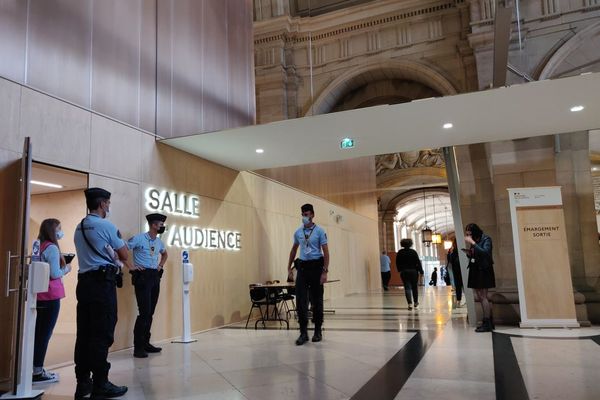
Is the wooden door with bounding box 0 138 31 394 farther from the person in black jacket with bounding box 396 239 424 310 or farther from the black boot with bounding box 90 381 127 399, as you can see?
the person in black jacket with bounding box 396 239 424 310

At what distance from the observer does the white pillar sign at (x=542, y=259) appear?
20.7 ft

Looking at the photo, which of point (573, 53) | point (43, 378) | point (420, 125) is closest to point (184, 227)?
point (43, 378)

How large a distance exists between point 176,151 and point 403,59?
1078 cm

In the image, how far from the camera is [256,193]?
9.07 meters

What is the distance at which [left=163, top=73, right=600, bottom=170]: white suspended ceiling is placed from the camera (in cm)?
527

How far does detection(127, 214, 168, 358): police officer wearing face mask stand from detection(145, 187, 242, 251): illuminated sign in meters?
0.74

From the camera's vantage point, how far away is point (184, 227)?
6.72 meters

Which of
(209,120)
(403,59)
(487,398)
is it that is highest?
(403,59)

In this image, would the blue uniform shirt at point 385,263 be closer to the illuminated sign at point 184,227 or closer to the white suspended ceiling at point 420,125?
the white suspended ceiling at point 420,125

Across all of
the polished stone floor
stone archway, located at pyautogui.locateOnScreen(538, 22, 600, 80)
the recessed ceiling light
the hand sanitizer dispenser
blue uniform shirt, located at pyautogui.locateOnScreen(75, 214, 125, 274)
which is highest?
stone archway, located at pyautogui.locateOnScreen(538, 22, 600, 80)

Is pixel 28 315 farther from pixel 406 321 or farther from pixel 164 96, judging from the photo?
pixel 406 321

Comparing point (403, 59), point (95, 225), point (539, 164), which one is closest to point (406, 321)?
point (539, 164)

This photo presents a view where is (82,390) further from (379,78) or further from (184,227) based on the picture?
(379,78)

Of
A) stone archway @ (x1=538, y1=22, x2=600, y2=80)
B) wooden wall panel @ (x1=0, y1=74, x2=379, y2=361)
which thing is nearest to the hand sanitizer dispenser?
wooden wall panel @ (x1=0, y1=74, x2=379, y2=361)
